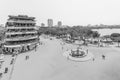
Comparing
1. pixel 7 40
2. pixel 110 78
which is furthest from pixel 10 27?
pixel 110 78

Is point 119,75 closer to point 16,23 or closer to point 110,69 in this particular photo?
point 110,69

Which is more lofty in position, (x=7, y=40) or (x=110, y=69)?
(x=7, y=40)

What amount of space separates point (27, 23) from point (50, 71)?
2478 centimetres

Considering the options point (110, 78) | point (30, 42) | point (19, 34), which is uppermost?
point (19, 34)

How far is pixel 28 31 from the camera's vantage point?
3516 centimetres

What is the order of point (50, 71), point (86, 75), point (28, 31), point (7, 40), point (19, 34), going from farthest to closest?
1. point (28, 31)
2. point (19, 34)
3. point (7, 40)
4. point (50, 71)
5. point (86, 75)

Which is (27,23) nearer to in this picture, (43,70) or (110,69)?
(43,70)

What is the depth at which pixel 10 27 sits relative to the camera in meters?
30.8

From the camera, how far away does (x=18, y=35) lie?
32250 millimetres

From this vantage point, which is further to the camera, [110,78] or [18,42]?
[18,42]

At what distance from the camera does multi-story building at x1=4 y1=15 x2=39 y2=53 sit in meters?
30.7

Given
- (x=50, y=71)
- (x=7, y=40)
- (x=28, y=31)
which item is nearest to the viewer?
(x=50, y=71)

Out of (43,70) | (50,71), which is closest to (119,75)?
(50,71)

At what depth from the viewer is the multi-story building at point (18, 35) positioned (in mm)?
30688
